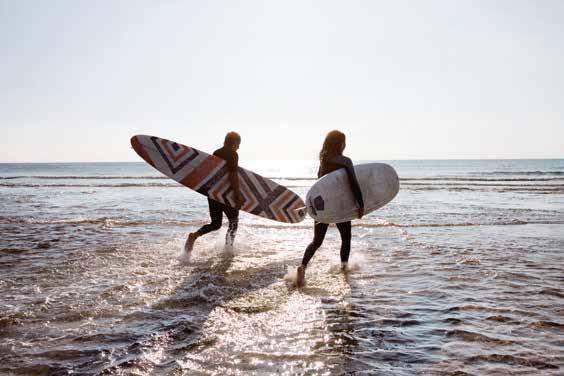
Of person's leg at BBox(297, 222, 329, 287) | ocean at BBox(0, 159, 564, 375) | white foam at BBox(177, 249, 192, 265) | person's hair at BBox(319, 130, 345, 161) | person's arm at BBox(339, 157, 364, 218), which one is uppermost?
person's hair at BBox(319, 130, 345, 161)

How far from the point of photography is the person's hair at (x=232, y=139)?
757 centimetres

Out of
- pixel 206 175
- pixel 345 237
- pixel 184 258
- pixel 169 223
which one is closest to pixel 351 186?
pixel 345 237

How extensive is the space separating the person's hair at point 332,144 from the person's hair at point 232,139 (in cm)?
195

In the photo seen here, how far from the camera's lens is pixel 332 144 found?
607 centimetres

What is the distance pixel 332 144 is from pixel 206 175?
10.6ft

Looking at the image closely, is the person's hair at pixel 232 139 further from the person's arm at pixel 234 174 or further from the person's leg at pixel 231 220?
the person's leg at pixel 231 220

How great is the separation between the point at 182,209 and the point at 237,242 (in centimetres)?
768

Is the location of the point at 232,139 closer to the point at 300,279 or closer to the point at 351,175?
the point at 351,175

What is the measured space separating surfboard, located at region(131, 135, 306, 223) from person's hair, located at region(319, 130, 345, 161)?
2.81 meters

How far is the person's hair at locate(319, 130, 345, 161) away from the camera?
6012 millimetres

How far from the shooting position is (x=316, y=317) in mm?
4504

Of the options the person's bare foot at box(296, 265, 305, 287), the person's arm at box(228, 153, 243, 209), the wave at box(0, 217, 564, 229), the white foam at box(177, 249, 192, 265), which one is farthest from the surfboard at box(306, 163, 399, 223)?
the wave at box(0, 217, 564, 229)

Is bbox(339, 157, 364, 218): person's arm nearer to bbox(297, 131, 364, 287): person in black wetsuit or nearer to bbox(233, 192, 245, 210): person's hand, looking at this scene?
bbox(297, 131, 364, 287): person in black wetsuit

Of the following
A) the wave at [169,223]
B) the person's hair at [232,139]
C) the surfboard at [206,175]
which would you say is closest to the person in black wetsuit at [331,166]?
the person's hair at [232,139]
